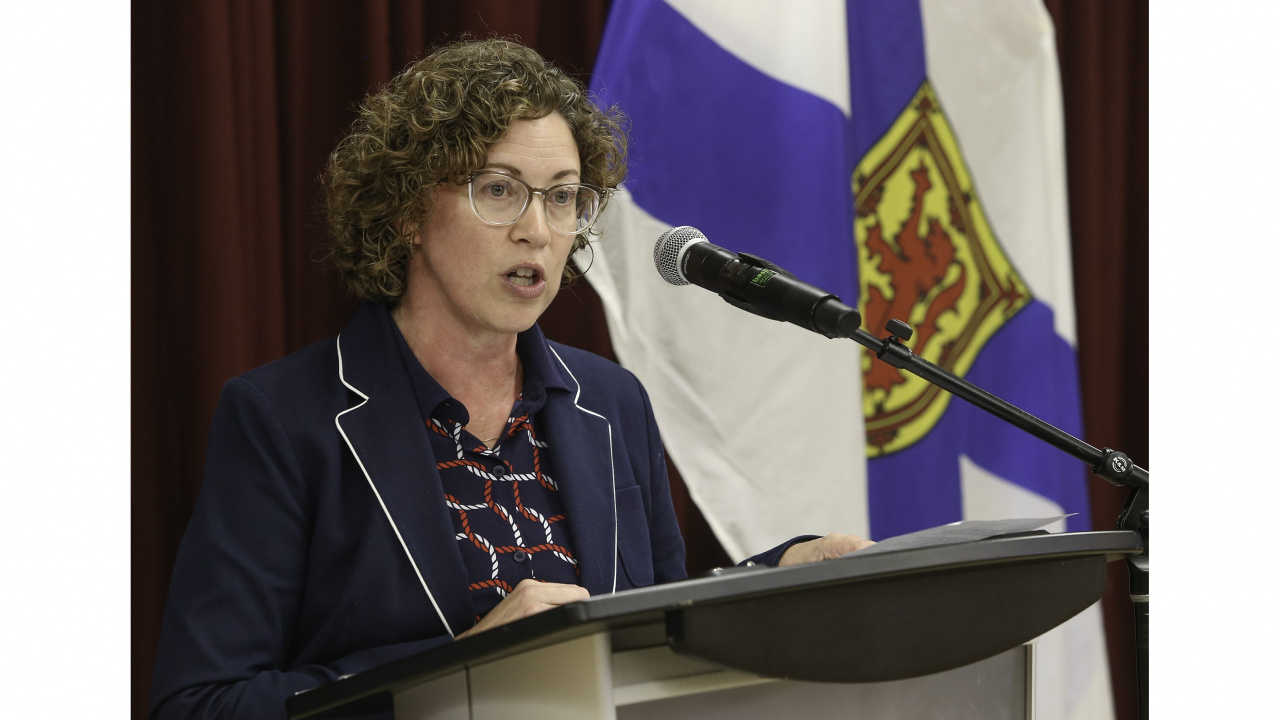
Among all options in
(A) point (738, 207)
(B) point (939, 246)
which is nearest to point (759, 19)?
(A) point (738, 207)

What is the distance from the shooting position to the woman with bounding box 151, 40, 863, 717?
4.09 ft

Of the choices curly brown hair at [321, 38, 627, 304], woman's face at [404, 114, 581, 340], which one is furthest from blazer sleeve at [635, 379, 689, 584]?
curly brown hair at [321, 38, 627, 304]

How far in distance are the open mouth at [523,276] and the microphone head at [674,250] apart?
10.0 inches

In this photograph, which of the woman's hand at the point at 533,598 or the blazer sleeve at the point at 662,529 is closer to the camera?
the woman's hand at the point at 533,598

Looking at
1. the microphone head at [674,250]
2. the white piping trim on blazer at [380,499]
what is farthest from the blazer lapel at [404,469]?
the microphone head at [674,250]

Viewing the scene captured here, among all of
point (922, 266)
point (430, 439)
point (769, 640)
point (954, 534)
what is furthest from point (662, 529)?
point (922, 266)

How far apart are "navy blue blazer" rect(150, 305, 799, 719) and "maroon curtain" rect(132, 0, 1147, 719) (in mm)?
439

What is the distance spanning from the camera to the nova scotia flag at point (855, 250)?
2084mm

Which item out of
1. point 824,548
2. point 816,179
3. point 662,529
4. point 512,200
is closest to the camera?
point 824,548

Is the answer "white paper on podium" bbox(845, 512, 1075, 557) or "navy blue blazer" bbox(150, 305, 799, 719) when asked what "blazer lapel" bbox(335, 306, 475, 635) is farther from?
"white paper on podium" bbox(845, 512, 1075, 557)

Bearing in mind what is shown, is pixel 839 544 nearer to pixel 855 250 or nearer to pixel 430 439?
pixel 430 439

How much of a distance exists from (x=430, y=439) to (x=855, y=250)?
112cm

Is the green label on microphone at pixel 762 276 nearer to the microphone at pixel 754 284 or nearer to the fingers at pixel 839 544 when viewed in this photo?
the microphone at pixel 754 284

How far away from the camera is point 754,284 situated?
1.10 meters
